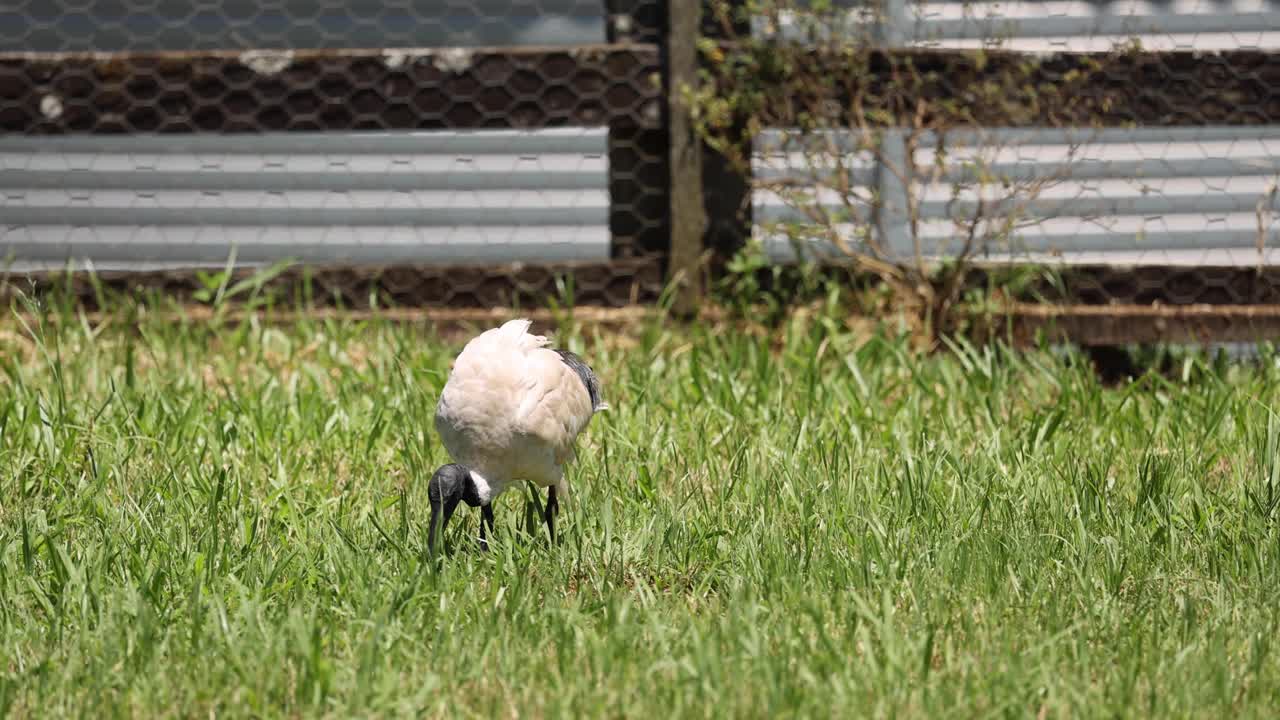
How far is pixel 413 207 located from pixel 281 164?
54 cm

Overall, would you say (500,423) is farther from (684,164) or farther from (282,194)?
(282,194)

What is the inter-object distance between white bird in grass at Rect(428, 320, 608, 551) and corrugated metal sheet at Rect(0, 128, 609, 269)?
250cm

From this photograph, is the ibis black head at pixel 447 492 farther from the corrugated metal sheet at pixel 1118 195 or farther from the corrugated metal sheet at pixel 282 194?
the corrugated metal sheet at pixel 282 194

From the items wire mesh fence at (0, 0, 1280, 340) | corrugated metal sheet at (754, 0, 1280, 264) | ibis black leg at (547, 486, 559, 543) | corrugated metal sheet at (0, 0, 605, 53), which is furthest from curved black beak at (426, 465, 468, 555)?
corrugated metal sheet at (0, 0, 605, 53)

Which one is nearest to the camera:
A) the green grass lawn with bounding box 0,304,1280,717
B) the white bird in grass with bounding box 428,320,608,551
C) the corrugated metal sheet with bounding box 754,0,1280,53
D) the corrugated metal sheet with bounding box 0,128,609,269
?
the green grass lawn with bounding box 0,304,1280,717

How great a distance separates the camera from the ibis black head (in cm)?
257

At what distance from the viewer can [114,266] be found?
5.34 m

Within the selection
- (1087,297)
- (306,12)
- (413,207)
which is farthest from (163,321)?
(1087,297)

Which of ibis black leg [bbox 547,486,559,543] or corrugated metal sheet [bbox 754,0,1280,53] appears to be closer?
ibis black leg [bbox 547,486,559,543]

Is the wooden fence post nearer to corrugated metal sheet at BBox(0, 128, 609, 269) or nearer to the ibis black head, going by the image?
corrugated metal sheet at BBox(0, 128, 609, 269)

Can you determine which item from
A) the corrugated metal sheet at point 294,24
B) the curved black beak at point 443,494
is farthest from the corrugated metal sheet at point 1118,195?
the curved black beak at point 443,494

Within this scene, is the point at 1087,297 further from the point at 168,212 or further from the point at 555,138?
the point at 168,212

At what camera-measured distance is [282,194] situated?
5320 millimetres

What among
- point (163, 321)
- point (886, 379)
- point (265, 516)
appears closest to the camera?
point (265, 516)
